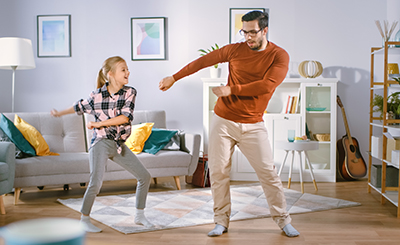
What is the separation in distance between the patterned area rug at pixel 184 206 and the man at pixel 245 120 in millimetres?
467

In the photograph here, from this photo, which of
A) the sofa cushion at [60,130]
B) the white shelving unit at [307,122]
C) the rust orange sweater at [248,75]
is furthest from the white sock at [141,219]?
the white shelving unit at [307,122]

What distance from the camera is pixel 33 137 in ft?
12.7

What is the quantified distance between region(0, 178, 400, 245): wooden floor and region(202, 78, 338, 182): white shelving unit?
868 mm

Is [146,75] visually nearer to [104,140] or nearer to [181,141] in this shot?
[181,141]

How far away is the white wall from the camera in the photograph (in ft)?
16.5

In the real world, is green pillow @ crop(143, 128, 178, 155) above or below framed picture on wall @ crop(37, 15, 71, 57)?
below

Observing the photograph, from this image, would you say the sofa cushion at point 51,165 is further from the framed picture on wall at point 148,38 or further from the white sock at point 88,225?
the framed picture on wall at point 148,38

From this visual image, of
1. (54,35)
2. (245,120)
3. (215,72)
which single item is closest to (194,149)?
(215,72)

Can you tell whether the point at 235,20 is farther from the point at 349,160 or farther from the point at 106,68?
the point at 106,68

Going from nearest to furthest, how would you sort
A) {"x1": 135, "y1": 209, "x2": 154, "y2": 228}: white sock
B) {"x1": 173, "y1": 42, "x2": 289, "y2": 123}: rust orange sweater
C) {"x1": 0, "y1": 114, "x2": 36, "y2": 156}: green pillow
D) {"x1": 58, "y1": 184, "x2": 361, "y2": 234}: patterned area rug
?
{"x1": 173, "y1": 42, "x2": 289, "y2": 123}: rust orange sweater → {"x1": 135, "y1": 209, "x2": 154, "y2": 228}: white sock → {"x1": 58, "y1": 184, "x2": 361, "y2": 234}: patterned area rug → {"x1": 0, "y1": 114, "x2": 36, "y2": 156}: green pillow

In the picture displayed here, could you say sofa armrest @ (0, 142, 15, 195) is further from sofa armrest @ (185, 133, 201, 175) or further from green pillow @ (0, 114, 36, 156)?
sofa armrest @ (185, 133, 201, 175)

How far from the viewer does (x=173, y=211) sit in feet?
10.9

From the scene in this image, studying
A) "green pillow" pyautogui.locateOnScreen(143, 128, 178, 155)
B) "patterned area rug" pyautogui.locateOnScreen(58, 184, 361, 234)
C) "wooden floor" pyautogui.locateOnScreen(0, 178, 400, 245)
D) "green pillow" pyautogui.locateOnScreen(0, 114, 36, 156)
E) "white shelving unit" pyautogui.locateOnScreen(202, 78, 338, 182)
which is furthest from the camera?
"white shelving unit" pyautogui.locateOnScreen(202, 78, 338, 182)

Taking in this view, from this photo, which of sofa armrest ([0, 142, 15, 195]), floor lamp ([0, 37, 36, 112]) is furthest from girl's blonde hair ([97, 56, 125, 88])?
floor lamp ([0, 37, 36, 112])
